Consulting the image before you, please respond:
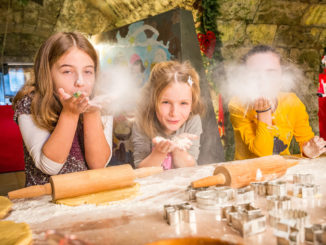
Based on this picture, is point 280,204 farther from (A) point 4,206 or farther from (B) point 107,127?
(B) point 107,127

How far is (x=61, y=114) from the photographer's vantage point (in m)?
1.72

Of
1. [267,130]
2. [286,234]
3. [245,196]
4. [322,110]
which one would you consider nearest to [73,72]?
[245,196]

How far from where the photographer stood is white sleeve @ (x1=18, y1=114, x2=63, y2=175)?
1669 millimetres

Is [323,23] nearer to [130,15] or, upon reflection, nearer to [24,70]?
[130,15]

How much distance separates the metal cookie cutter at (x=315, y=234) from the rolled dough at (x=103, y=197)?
70 centimetres

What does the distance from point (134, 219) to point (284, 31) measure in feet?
9.64

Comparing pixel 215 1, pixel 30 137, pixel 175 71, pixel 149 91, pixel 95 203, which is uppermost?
pixel 215 1

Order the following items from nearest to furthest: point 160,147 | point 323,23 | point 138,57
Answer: point 160,147 < point 138,57 < point 323,23

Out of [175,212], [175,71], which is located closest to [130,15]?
[175,71]

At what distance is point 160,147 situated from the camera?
85.0 inches

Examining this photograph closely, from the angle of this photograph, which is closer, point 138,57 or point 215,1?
point 138,57

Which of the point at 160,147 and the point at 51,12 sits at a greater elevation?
the point at 51,12

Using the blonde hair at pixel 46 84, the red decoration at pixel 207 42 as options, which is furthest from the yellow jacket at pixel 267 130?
the blonde hair at pixel 46 84

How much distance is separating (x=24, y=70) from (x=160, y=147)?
1160mm
